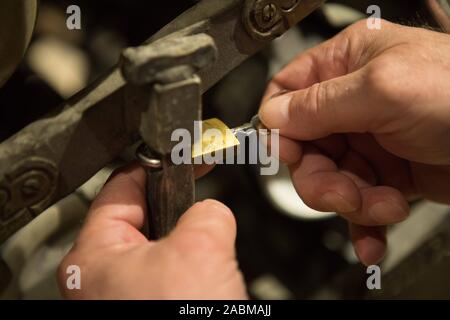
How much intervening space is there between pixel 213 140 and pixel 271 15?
148 mm

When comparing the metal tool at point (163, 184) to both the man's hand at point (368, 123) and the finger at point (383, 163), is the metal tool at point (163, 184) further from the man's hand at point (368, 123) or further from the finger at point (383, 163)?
the finger at point (383, 163)

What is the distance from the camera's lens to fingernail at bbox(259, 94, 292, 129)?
658mm

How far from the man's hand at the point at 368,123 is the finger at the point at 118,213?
0.19 metres

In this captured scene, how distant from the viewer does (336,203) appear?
720 millimetres

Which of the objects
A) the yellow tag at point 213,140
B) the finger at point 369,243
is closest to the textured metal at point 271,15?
the yellow tag at point 213,140

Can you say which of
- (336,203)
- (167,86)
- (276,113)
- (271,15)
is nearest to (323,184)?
(336,203)

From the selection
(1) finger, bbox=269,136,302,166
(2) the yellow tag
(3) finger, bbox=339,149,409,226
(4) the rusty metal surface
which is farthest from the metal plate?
(3) finger, bbox=339,149,409,226

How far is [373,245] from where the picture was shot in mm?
783

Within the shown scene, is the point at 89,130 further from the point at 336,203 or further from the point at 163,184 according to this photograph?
the point at 336,203

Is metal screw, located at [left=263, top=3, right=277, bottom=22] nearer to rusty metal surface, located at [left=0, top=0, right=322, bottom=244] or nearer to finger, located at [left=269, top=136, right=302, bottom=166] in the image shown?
rusty metal surface, located at [left=0, top=0, right=322, bottom=244]

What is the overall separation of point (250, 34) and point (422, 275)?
0.71 m

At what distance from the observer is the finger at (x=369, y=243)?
78cm

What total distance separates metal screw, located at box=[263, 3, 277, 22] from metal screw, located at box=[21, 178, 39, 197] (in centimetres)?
28

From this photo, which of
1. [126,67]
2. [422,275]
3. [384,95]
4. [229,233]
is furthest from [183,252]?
[422,275]
